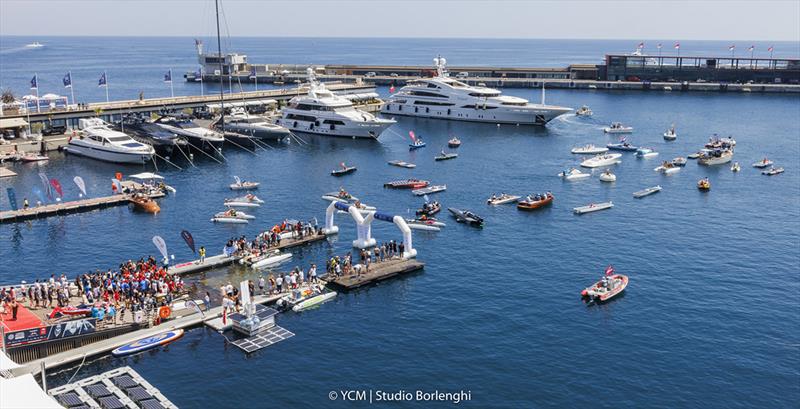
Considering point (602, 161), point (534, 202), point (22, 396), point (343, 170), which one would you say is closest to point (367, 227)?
point (534, 202)

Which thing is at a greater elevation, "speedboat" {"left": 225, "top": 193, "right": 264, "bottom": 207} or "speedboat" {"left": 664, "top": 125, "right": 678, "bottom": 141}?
"speedboat" {"left": 664, "top": 125, "right": 678, "bottom": 141}

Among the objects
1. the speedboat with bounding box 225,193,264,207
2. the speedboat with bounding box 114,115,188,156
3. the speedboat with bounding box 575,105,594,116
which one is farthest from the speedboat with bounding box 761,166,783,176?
the speedboat with bounding box 114,115,188,156

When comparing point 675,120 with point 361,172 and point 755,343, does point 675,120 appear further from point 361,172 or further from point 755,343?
point 755,343

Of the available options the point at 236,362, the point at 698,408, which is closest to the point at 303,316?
the point at 236,362

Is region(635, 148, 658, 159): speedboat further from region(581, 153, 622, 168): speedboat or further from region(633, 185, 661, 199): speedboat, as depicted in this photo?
region(633, 185, 661, 199): speedboat

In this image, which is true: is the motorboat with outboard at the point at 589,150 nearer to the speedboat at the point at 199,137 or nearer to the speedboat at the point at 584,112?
the speedboat at the point at 584,112

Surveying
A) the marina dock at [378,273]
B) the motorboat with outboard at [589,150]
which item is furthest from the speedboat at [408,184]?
the motorboat with outboard at [589,150]

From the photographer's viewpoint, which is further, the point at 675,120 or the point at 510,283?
the point at 675,120
